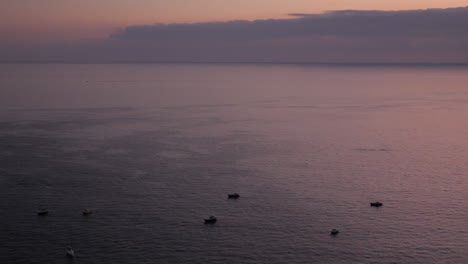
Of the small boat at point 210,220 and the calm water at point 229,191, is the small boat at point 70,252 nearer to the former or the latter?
the calm water at point 229,191

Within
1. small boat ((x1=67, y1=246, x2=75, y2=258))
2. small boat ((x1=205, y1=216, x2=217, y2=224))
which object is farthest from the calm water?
small boat ((x1=205, y1=216, x2=217, y2=224))

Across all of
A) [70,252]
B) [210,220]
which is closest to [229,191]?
[210,220]

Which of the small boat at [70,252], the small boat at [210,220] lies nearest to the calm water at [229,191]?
the small boat at [70,252]

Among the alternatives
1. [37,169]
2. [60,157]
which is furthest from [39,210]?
[60,157]

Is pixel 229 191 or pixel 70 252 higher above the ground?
pixel 229 191

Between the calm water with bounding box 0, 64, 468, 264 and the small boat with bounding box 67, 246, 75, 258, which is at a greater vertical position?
the calm water with bounding box 0, 64, 468, 264

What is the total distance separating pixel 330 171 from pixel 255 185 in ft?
71.6

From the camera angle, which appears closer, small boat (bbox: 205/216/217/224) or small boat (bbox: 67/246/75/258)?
small boat (bbox: 67/246/75/258)

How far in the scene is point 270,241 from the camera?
72.6 metres

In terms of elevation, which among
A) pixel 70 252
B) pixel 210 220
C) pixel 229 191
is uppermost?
pixel 229 191

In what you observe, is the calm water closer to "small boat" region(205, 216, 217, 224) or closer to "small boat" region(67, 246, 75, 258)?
"small boat" region(67, 246, 75, 258)

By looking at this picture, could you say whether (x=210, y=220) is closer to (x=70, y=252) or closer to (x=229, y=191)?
(x=229, y=191)

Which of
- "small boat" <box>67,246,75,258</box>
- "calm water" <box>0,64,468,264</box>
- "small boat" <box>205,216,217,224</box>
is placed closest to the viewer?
"small boat" <box>67,246,75,258</box>

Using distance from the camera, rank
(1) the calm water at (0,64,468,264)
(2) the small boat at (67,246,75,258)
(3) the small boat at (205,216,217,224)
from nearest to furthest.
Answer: (2) the small boat at (67,246,75,258) → (1) the calm water at (0,64,468,264) → (3) the small boat at (205,216,217,224)
